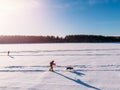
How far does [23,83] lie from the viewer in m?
12.7

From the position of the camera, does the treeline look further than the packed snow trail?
Yes

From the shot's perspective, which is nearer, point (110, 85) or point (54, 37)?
point (110, 85)

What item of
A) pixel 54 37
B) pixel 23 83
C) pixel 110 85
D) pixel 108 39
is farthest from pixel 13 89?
pixel 54 37

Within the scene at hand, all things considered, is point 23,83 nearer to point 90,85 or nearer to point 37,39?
point 90,85

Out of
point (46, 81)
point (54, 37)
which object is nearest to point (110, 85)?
point (46, 81)

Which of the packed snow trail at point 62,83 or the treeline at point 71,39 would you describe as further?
the treeline at point 71,39

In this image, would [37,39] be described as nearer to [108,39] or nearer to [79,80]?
[108,39]

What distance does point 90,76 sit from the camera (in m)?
14.6

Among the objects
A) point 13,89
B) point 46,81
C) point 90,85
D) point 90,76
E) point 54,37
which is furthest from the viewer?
point 54,37

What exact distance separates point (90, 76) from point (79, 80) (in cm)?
144

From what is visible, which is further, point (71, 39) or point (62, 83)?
point (71, 39)

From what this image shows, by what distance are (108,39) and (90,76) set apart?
90911mm

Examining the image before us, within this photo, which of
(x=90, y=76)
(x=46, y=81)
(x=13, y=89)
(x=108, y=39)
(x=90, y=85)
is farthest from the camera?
(x=108, y=39)

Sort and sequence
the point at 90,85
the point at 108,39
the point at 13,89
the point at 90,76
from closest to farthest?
the point at 13,89 < the point at 90,85 < the point at 90,76 < the point at 108,39
